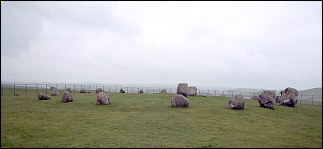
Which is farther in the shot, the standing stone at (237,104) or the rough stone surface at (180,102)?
the rough stone surface at (180,102)

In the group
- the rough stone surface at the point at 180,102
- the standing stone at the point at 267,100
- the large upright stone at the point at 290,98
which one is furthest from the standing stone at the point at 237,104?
the large upright stone at the point at 290,98

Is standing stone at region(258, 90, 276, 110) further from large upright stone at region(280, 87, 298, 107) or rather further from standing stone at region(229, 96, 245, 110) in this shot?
standing stone at region(229, 96, 245, 110)

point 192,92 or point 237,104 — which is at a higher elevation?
point 192,92

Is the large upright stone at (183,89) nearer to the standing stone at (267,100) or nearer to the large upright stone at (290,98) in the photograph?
the standing stone at (267,100)

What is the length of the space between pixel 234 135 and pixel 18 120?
21949mm

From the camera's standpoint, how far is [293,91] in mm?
50188

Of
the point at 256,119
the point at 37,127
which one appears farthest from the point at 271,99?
the point at 37,127

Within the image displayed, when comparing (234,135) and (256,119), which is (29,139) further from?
(256,119)

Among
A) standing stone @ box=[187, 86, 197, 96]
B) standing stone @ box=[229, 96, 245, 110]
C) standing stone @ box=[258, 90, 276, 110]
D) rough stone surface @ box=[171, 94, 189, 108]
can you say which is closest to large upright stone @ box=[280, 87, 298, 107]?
standing stone @ box=[258, 90, 276, 110]

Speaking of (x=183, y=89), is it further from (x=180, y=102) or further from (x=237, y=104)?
(x=237, y=104)

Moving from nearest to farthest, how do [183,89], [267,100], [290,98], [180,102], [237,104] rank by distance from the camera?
1. [237,104]
2. [180,102]
3. [267,100]
4. [290,98]
5. [183,89]

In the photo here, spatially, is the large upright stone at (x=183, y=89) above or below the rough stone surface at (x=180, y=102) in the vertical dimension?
above

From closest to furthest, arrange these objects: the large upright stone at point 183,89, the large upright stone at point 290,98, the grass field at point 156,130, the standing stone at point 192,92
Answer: the grass field at point 156,130
the large upright stone at point 290,98
the large upright stone at point 183,89
the standing stone at point 192,92

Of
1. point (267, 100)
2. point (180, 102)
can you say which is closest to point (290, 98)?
point (267, 100)
